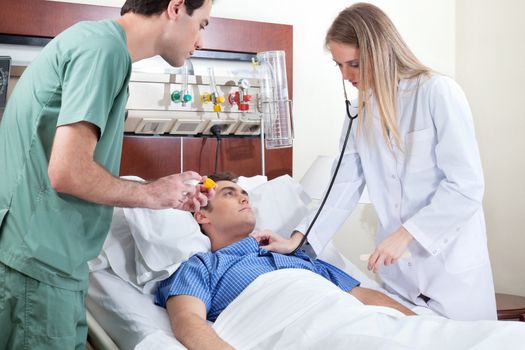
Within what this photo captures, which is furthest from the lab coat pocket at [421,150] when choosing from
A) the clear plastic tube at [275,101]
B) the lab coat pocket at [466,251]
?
the clear plastic tube at [275,101]

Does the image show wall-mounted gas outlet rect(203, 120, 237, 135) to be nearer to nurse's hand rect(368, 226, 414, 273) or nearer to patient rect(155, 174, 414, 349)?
patient rect(155, 174, 414, 349)

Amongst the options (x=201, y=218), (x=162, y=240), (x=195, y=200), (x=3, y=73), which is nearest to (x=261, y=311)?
(x=195, y=200)

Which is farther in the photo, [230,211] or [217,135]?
[217,135]

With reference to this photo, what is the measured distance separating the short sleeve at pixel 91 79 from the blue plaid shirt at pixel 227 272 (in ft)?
2.28

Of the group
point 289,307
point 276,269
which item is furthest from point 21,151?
point 276,269

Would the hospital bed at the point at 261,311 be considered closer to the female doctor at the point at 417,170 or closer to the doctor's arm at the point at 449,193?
the female doctor at the point at 417,170

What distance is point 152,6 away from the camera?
1.46 metres

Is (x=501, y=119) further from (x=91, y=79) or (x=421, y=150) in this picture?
(x=91, y=79)

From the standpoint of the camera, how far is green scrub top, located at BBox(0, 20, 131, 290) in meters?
1.30

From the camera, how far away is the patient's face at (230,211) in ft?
7.23

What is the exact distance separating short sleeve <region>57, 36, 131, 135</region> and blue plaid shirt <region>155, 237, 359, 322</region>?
695 millimetres

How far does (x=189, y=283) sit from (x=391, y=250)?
60 centimetres

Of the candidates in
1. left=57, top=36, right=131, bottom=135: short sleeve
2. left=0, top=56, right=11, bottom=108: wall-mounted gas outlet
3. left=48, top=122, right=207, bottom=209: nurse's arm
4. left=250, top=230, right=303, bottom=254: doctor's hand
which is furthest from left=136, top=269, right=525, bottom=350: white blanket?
left=0, top=56, right=11, bottom=108: wall-mounted gas outlet

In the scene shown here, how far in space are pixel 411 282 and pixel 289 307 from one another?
52 cm
